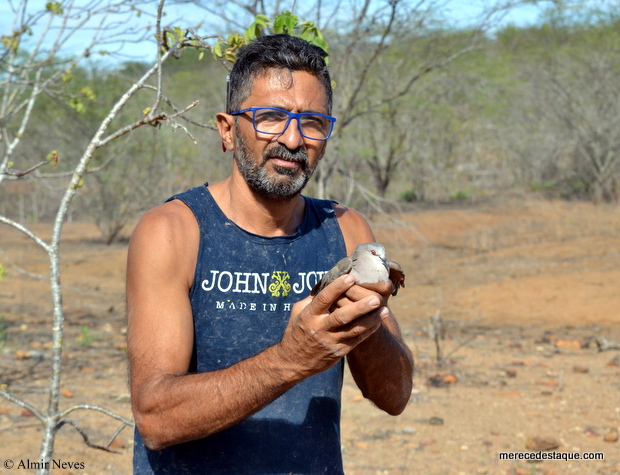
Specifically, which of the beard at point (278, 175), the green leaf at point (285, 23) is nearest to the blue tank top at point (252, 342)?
the beard at point (278, 175)

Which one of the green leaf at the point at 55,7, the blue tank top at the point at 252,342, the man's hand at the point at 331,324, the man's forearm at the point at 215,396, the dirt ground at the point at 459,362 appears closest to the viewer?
the man's hand at the point at 331,324

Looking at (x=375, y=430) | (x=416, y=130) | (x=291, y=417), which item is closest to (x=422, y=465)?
(x=375, y=430)

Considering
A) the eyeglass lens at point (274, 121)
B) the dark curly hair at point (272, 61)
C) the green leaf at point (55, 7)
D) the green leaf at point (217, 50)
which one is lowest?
the eyeglass lens at point (274, 121)

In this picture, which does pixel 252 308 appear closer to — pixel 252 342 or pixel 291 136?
pixel 252 342

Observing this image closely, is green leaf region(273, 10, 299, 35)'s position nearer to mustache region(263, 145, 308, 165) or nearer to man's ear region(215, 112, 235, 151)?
man's ear region(215, 112, 235, 151)

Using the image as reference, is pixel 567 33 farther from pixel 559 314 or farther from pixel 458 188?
pixel 559 314

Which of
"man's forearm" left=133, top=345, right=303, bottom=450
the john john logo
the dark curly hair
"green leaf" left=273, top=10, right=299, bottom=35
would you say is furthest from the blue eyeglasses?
"man's forearm" left=133, top=345, right=303, bottom=450

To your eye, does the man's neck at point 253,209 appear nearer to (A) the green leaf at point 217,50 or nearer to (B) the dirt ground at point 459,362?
(A) the green leaf at point 217,50

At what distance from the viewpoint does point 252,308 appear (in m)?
2.10

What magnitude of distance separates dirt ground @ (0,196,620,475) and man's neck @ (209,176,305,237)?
2.91 meters

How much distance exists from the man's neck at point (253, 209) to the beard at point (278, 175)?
36 mm

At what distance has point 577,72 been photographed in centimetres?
2186

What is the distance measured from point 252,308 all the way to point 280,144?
1.74 feet

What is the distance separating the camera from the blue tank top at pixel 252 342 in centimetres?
199
